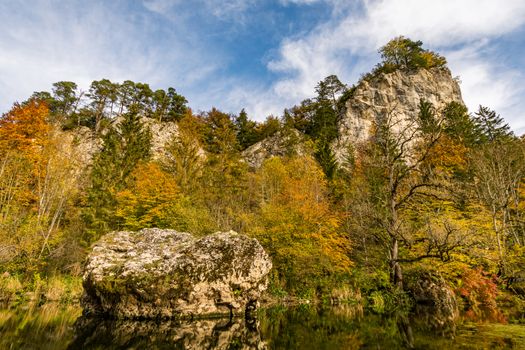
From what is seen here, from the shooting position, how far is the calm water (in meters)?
6.35

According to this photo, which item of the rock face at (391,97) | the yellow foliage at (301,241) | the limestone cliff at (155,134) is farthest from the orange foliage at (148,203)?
the rock face at (391,97)

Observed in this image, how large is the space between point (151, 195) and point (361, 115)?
41157 millimetres

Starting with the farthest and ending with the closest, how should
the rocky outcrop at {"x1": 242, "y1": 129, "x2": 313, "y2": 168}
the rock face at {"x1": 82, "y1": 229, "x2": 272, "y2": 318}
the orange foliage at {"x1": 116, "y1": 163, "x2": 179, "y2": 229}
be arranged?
the rocky outcrop at {"x1": 242, "y1": 129, "x2": 313, "y2": 168}
the orange foliage at {"x1": 116, "y1": 163, "x2": 179, "y2": 229}
the rock face at {"x1": 82, "y1": 229, "x2": 272, "y2": 318}

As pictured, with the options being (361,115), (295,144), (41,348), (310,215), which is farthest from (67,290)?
(361,115)

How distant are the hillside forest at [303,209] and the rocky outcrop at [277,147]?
326 inches

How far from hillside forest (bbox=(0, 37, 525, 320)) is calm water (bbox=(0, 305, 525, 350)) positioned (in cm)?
470

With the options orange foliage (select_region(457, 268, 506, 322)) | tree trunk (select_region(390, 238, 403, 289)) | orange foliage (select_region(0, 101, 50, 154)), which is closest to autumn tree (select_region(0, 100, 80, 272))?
orange foliage (select_region(0, 101, 50, 154))

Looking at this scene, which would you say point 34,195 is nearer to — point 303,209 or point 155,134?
point 303,209

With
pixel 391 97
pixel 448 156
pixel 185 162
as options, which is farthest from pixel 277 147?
pixel 185 162

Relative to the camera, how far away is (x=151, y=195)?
67.5 ft

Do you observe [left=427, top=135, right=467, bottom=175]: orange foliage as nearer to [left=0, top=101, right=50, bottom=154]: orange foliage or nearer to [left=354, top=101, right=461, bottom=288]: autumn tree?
[left=354, top=101, right=461, bottom=288]: autumn tree

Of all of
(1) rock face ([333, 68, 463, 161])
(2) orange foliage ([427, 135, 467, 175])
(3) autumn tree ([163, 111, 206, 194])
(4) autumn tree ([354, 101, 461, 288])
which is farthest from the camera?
(1) rock face ([333, 68, 463, 161])

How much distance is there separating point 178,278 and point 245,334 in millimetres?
3882

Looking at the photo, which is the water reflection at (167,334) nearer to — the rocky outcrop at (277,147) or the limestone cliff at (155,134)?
the rocky outcrop at (277,147)
